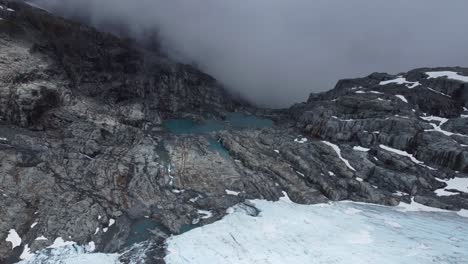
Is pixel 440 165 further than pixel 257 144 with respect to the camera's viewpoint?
No

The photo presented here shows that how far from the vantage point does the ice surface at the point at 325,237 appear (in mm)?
33656

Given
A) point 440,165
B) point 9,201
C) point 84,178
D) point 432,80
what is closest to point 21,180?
point 9,201

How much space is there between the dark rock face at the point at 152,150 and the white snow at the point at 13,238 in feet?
1.47

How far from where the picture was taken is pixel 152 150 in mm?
54188

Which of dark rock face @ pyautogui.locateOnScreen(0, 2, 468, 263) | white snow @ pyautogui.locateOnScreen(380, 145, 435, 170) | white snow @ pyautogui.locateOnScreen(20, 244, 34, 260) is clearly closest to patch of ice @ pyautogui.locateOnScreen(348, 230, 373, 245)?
dark rock face @ pyautogui.locateOnScreen(0, 2, 468, 263)

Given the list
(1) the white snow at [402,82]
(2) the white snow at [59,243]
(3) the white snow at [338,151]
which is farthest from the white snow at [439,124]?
(2) the white snow at [59,243]

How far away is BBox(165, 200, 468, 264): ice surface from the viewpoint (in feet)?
110

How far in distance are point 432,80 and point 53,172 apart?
78.2 m

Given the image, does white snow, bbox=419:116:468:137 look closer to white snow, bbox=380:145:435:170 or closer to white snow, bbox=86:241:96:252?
white snow, bbox=380:145:435:170

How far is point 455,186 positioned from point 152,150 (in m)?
45.6

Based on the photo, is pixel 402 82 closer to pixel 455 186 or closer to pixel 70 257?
pixel 455 186

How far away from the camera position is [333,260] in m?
33.1

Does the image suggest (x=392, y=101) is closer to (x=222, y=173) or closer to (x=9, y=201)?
(x=222, y=173)

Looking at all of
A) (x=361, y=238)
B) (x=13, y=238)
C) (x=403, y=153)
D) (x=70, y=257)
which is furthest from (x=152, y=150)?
(x=403, y=153)
